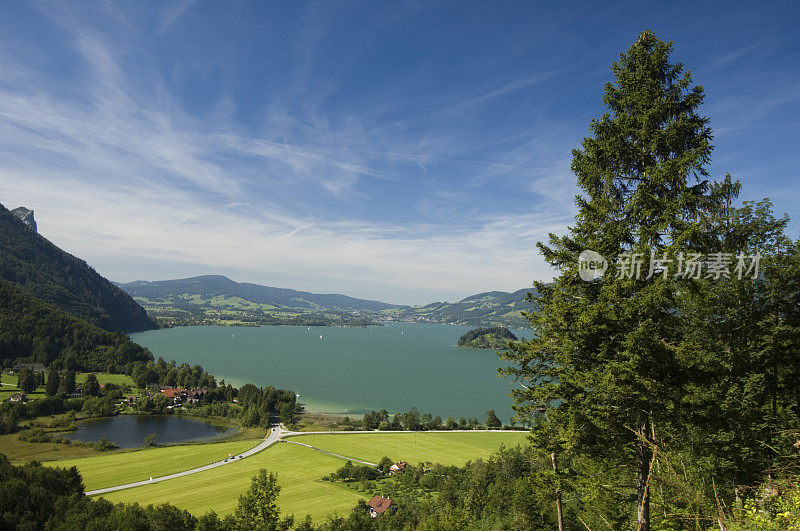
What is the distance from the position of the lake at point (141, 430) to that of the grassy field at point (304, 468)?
8.53 metres

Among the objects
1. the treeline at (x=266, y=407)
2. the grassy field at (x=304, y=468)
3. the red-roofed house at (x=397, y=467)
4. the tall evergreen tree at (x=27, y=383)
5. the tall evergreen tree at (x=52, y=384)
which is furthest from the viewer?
the tall evergreen tree at (x=27, y=383)

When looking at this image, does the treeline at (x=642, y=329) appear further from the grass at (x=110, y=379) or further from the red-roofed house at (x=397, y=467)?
the grass at (x=110, y=379)

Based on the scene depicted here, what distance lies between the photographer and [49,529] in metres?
17.6

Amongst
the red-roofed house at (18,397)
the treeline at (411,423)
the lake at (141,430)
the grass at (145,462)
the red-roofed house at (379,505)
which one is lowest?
the lake at (141,430)

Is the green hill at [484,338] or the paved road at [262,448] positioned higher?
the green hill at [484,338]

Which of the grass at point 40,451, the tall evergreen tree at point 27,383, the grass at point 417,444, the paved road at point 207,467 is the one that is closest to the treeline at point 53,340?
the tall evergreen tree at point 27,383

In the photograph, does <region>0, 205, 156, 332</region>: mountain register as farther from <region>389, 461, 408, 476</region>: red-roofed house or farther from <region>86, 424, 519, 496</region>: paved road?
<region>389, 461, 408, 476</region>: red-roofed house

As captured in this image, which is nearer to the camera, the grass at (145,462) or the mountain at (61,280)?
the grass at (145,462)

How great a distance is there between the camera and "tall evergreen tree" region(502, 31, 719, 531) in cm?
528

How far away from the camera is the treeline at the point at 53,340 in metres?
84.9

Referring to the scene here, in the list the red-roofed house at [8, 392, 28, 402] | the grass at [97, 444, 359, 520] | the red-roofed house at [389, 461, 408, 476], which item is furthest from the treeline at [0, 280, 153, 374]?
the red-roofed house at [389, 461, 408, 476]

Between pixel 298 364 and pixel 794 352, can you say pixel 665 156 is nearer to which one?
pixel 794 352

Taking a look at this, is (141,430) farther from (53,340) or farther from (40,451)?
(53,340)

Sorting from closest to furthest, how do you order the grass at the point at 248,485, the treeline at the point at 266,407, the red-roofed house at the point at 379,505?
the red-roofed house at the point at 379,505 < the grass at the point at 248,485 < the treeline at the point at 266,407
